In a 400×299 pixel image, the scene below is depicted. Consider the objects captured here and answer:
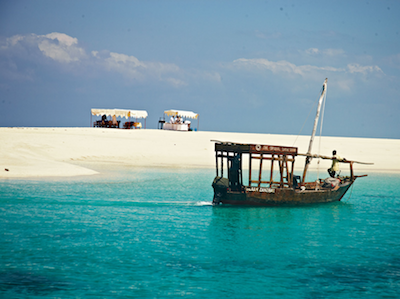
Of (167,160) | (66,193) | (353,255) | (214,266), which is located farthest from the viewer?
(167,160)

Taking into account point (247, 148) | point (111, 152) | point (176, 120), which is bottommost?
point (247, 148)

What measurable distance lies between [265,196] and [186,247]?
7.97 m

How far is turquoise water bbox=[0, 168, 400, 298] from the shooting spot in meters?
10.0

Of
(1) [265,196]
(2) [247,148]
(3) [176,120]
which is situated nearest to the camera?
(2) [247,148]

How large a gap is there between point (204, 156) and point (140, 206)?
68.3 ft

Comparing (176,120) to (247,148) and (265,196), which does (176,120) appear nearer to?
(265,196)

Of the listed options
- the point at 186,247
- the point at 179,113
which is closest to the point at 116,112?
the point at 179,113

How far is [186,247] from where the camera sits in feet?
43.1

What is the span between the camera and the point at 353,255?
42.1 feet

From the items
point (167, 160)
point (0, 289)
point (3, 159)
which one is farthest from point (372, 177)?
point (0, 289)

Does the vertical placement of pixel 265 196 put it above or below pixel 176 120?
below

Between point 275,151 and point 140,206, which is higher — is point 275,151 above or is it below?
above

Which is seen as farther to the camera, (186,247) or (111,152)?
(111,152)

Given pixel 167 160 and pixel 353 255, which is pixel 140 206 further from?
pixel 167 160
